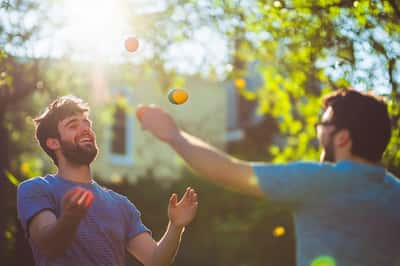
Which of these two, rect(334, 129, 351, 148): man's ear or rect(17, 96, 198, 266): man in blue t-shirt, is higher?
rect(334, 129, 351, 148): man's ear

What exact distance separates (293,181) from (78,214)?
3.61 ft

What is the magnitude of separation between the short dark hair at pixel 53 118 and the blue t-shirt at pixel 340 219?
5.82ft

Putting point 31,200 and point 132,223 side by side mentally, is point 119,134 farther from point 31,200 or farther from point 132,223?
point 31,200

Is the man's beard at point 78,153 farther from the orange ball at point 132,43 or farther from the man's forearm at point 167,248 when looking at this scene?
the orange ball at point 132,43

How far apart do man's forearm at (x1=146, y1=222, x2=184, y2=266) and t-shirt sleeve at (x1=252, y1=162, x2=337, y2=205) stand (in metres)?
1.31

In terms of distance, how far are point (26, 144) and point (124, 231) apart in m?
15.1

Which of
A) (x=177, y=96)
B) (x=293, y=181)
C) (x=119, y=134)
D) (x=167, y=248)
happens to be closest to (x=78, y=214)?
(x=167, y=248)

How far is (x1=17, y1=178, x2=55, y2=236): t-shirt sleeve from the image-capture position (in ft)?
13.7

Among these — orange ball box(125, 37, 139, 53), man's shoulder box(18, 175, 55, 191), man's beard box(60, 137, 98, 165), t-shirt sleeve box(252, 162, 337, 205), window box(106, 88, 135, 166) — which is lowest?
window box(106, 88, 135, 166)

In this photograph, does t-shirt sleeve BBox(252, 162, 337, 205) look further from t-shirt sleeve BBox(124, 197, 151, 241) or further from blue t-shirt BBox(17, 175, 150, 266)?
t-shirt sleeve BBox(124, 197, 151, 241)

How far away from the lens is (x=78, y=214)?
370 centimetres

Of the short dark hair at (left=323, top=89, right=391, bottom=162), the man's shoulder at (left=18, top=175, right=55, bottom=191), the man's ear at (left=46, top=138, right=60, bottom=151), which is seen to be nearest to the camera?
the short dark hair at (left=323, top=89, right=391, bottom=162)

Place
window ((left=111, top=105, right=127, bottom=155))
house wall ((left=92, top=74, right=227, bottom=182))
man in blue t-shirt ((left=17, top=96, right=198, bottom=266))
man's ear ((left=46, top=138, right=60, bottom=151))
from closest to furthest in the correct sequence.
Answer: man in blue t-shirt ((left=17, top=96, right=198, bottom=266)) → man's ear ((left=46, top=138, right=60, bottom=151)) → house wall ((left=92, top=74, right=227, bottom=182)) → window ((left=111, top=105, right=127, bottom=155))

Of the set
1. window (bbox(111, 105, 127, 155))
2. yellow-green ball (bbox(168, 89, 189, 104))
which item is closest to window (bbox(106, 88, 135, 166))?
window (bbox(111, 105, 127, 155))
